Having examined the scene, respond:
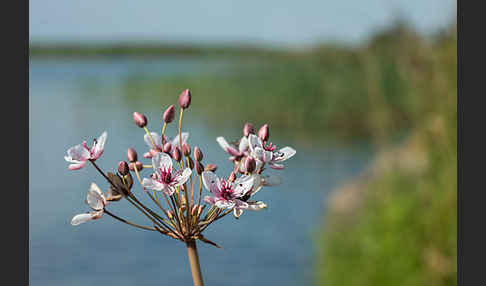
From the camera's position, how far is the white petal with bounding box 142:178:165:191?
0.51 m

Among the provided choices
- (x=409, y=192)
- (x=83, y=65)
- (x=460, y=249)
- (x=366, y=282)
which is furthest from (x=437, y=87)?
(x=83, y=65)

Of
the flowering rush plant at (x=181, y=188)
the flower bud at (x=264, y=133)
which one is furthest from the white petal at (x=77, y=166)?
the flower bud at (x=264, y=133)

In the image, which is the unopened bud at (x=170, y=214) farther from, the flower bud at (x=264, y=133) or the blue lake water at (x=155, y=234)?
the blue lake water at (x=155, y=234)

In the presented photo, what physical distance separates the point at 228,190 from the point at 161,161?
79mm

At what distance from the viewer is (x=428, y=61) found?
94.8 inches

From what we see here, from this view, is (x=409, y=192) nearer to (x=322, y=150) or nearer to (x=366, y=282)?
(x=366, y=282)

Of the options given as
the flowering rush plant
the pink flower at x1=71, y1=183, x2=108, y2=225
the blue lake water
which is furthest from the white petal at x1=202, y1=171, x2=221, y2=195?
the blue lake water

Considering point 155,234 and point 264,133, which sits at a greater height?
point 264,133

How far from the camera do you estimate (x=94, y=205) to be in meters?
0.51

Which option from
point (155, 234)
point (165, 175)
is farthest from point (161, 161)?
point (155, 234)

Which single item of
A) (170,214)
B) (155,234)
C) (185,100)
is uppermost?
(185,100)

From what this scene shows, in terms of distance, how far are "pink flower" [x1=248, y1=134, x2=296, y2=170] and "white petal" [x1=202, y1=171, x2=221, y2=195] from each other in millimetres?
49

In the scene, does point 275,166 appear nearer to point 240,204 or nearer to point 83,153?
point 240,204

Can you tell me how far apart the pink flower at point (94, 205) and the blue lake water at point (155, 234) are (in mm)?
2495
